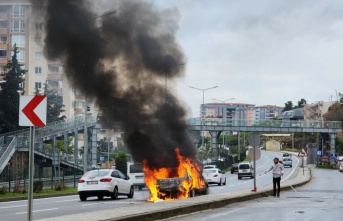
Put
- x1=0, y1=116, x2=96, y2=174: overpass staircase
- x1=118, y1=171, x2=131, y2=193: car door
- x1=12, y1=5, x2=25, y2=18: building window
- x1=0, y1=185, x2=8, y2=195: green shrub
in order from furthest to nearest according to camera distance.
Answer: x1=0, y1=116, x2=96, y2=174: overpass staircase
x1=12, y1=5, x2=25, y2=18: building window
x1=0, y1=185, x2=8, y2=195: green shrub
x1=118, y1=171, x2=131, y2=193: car door

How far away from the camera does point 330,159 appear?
106 meters

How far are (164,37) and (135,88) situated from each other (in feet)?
9.27

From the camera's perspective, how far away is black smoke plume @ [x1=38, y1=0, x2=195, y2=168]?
2572 centimetres

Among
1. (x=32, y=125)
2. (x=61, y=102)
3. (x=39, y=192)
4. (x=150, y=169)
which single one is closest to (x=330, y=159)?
(x=61, y=102)

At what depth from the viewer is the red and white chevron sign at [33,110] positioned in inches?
460

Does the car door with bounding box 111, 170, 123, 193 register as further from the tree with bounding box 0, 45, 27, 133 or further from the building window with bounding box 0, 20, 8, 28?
the building window with bounding box 0, 20, 8, 28

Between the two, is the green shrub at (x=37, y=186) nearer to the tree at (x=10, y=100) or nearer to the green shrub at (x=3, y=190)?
the green shrub at (x=3, y=190)

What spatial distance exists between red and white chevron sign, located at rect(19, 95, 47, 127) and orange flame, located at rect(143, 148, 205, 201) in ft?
45.7

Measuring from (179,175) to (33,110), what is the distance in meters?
14.8

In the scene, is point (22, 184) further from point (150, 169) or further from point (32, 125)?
point (32, 125)

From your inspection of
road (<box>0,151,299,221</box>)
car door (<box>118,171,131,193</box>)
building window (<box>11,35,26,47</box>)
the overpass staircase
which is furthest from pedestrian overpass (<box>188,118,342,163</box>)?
road (<box>0,151,299,221</box>)

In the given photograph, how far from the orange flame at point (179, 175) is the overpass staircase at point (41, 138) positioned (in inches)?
713

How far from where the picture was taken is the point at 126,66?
27.6m

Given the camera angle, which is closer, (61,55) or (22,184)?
(61,55)
